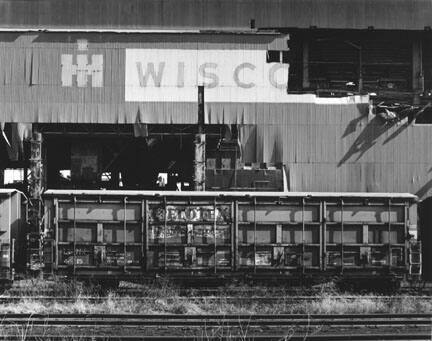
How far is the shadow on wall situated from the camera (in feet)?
77.9

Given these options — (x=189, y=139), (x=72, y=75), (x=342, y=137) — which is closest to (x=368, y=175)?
(x=342, y=137)

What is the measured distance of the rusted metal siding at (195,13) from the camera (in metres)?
24.5

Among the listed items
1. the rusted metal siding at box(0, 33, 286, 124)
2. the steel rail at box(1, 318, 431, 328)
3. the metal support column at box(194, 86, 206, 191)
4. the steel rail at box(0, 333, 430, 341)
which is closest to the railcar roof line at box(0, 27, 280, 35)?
the rusted metal siding at box(0, 33, 286, 124)

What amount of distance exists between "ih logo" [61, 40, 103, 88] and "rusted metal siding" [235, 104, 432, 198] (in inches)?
248

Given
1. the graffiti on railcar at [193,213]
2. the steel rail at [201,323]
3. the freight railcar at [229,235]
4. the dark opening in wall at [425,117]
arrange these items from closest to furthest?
the steel rail at [201,323]
the freight railcar at [229,235]
the graffiti on railcar at [193,213]
the dark opening in wall at [425,117]

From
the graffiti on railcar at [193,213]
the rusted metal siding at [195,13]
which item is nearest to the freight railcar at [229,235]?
the graffiti on railcar at [193,213]

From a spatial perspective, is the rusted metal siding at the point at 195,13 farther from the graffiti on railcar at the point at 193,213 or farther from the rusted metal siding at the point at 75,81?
the graffiti on railcar at the point at 193,213

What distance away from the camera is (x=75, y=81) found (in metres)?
23.8

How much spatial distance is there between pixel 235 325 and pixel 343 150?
12882 mm

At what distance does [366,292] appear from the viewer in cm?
1803

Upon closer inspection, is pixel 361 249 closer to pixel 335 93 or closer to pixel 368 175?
pixel 368 175

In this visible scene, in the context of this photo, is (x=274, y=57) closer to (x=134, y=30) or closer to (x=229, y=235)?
(x=134, y=30)

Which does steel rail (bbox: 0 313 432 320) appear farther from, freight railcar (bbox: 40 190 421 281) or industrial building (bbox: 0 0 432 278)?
industrial building (bbox: 0 0 432 278)

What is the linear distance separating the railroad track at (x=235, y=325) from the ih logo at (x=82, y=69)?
12.8 meters
